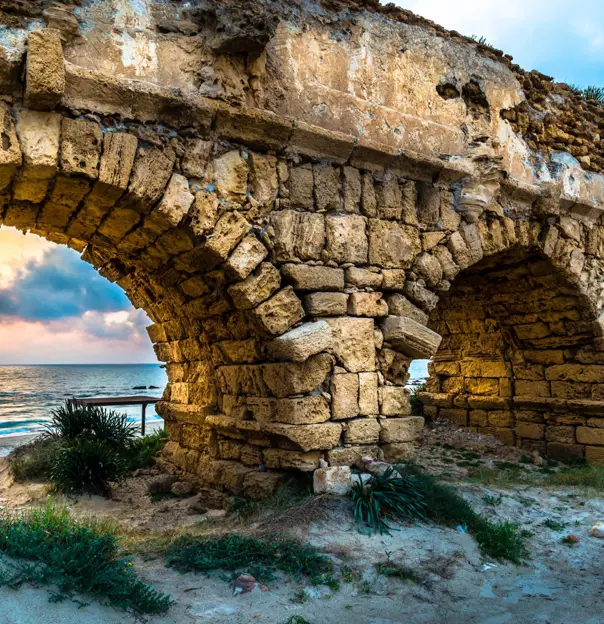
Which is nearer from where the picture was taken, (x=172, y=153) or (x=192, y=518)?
(x=172, y=153)

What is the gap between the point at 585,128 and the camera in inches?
334

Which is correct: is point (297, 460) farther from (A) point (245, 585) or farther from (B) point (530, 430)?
(B) point (530, 430)

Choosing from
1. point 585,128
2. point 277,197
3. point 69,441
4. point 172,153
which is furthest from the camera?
point 585,128

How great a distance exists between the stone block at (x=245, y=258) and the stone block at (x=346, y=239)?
0.72 metres

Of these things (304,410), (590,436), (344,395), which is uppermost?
(344,395)

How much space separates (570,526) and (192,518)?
3655mm

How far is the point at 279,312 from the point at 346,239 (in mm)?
1022

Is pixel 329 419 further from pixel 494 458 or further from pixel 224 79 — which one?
pixel 494 458

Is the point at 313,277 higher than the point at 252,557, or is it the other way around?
the point at 313,277

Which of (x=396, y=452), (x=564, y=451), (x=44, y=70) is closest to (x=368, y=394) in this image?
(x=396, y=452)

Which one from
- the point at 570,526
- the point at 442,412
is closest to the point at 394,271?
the point at 570,526

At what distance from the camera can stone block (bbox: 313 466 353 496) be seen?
5.21 metres

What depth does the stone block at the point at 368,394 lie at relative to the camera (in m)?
5.68

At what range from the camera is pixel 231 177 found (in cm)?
526
